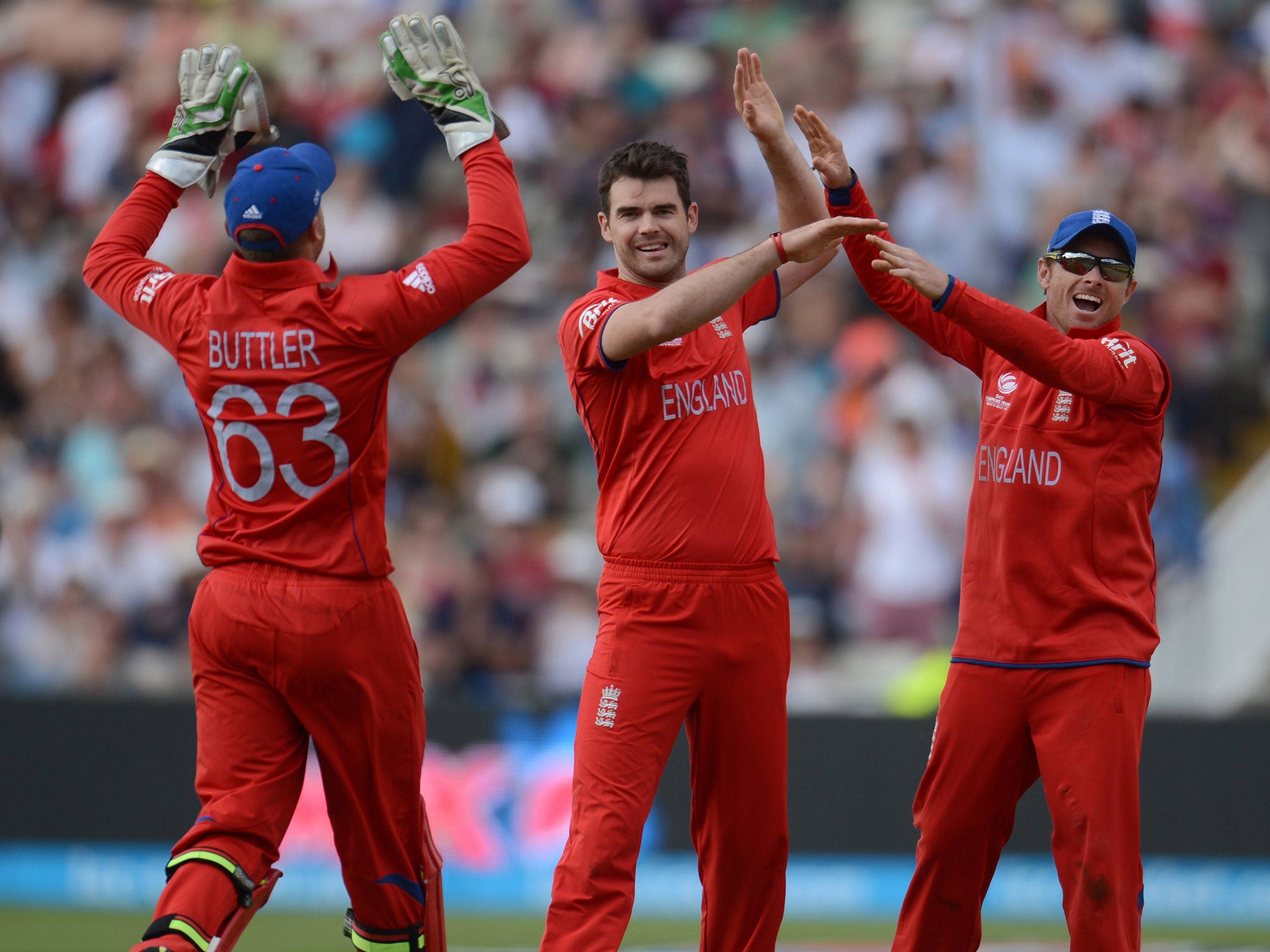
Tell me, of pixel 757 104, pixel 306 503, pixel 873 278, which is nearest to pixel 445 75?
pixel 757 104

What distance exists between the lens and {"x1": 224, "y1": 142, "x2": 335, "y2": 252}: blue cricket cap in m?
4.99

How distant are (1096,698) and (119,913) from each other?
230 inches

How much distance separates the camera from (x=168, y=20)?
13.1m

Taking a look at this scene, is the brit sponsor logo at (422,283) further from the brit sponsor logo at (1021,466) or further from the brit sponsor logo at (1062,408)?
the brit sponsor logo at (1062,408)

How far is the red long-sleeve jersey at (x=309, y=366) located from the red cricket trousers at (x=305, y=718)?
0.47 feet

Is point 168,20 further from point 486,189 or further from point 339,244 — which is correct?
point 486,189

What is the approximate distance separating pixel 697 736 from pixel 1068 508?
138 cm

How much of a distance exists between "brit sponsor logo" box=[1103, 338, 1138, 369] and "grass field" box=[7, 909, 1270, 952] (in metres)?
3.82

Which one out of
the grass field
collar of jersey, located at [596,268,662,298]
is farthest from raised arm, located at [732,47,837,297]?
the grass field

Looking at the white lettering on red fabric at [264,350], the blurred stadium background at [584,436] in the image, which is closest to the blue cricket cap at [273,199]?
the white lettering on red fabric at [264,350]

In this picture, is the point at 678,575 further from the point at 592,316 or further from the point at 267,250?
the point at 267,250

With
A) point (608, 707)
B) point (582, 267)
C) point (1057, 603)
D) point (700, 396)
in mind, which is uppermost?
point (582, 267)

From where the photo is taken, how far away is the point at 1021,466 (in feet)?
17.4

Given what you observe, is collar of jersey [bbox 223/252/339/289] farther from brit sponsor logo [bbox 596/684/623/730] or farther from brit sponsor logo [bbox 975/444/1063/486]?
brit sponsor logo [bbox 975/444/1063/486]
